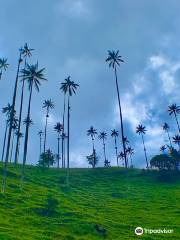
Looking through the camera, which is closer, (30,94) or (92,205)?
(92,205)

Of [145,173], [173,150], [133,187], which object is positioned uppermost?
[173,150]

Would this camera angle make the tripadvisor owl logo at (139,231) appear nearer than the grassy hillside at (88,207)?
No

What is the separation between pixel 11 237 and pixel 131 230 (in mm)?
20563

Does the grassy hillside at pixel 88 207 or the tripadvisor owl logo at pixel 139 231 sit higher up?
the grassy hillside at pixel 88 207

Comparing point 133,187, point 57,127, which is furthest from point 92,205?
point 57,127

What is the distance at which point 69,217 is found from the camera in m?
57.8

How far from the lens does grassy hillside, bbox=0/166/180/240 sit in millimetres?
50281

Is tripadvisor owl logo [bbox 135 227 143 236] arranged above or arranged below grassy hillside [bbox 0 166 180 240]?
below

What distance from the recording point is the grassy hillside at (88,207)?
165 ft

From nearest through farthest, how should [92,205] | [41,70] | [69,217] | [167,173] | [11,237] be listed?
[11,237]
[69,217]
[92,205]
[41,70]
[167,173]

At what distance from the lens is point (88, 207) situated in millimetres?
70750

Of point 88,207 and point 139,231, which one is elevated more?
point 88,207

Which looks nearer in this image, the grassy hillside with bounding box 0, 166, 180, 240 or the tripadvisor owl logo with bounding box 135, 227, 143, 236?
the grassy hillside with bounding box 0, 166, 180, 240

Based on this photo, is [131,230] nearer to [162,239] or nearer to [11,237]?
[162,239]
